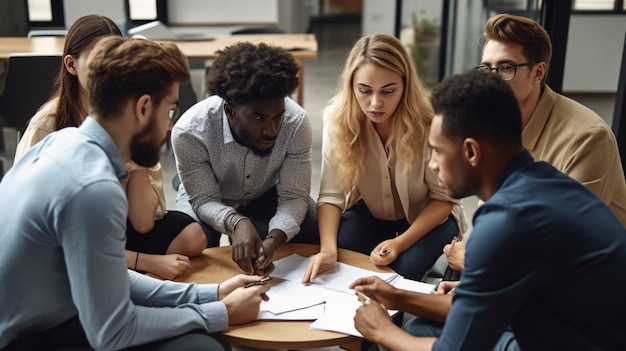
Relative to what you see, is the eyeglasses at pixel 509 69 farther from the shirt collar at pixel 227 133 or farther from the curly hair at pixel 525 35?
the shirt collar at pixel 227 133

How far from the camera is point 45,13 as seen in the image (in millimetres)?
6688

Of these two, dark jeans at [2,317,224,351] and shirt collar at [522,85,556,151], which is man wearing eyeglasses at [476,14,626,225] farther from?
dark jeans at [2,317,224,351]

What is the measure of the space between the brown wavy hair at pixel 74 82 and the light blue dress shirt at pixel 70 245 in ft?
2.14

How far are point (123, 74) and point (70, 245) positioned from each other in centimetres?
39

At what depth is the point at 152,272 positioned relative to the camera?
2055 millimetres

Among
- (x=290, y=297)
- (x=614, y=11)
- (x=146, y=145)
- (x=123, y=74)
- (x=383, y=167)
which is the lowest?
(x=290, y=297)

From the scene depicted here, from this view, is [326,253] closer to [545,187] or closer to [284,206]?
[284,206]

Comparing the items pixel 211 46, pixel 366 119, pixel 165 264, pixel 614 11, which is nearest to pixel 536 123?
pixel 366 119

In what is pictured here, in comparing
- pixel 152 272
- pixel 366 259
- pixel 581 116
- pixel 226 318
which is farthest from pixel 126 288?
pixel 581 116

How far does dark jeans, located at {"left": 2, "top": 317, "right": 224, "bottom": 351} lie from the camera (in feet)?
5.26

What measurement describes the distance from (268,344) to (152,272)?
517 millimetres

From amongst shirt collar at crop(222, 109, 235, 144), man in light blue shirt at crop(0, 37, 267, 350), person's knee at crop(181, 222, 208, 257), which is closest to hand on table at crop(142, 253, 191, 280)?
person's knee at crop(181, 222, 208, 257)

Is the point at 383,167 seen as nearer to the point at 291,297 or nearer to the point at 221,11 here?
the point at 291,297

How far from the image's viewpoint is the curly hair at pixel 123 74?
154cm
